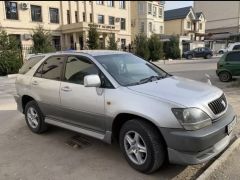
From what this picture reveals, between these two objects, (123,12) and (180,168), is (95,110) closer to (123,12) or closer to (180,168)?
(180,168)

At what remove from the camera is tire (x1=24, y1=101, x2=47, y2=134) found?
17.8ft

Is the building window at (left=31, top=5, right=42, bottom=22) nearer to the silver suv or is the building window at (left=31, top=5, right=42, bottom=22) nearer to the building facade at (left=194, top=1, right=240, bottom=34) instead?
the silver suv

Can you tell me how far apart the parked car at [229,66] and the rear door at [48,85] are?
944 centimetres

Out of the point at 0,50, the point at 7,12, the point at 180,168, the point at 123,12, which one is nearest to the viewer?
the point at 180,168

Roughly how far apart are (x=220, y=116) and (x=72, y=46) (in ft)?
109

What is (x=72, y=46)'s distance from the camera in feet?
115

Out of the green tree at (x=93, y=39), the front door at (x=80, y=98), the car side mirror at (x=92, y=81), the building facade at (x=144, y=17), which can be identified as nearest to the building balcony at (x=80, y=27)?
the green tree at (x=93, y=39)

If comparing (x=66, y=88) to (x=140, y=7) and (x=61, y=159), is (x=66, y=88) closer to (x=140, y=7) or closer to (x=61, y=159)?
(x=61, y=159)

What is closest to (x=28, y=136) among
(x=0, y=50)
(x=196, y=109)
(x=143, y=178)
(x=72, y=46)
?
(x=143, y=178)

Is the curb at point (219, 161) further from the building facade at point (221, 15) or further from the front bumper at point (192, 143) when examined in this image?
the building facade at point (221, 15)

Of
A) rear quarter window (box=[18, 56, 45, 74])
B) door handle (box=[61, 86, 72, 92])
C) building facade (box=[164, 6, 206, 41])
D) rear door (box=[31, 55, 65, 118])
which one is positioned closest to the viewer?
door handle (box=[61, 86, 72, 92])

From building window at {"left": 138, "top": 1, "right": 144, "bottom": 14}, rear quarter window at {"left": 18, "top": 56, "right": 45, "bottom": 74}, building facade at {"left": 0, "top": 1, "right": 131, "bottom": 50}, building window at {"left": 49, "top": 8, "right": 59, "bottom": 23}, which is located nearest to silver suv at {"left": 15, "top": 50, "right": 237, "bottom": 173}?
rear quarter window at {"left": 18, "top": 56, "right": 45, "bottom": 74}

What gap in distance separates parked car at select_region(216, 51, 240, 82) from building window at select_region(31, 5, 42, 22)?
25761 millimetres

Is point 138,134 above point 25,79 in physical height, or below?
below
